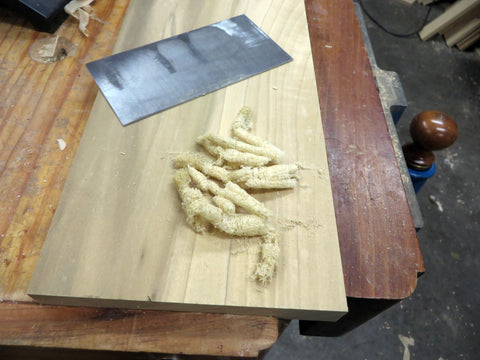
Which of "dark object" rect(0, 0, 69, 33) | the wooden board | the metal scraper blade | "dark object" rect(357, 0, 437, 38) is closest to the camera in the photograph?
the wooden board

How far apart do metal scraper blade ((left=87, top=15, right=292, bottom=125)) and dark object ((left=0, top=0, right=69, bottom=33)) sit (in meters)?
0.34

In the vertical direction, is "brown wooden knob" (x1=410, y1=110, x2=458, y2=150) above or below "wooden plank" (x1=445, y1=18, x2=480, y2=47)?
above

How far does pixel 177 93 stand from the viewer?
98cm

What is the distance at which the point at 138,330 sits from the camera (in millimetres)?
733

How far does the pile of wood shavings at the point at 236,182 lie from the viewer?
73cm

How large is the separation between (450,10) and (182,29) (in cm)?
268

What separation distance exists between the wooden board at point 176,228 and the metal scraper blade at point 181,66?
0.14 ft

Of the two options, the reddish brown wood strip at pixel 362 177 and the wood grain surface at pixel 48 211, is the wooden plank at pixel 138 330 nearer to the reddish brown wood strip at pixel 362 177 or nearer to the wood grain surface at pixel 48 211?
the wood grain surface at pixel 48 211

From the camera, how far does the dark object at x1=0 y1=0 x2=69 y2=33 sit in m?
1.15

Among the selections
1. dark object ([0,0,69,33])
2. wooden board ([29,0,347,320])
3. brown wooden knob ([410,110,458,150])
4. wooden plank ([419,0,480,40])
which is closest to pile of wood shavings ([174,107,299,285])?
wooden board ([29,0,347,320])

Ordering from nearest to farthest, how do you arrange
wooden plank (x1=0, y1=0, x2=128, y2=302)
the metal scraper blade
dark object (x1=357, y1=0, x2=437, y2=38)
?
wooden plank (x1=0, y1=0, x2=128, y2=302) < the metal scraper blade < dark object (x1=357, y1=0, x2=437, y2=38)

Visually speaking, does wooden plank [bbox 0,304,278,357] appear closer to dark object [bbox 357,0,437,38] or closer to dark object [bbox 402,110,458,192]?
dark object [bbox 402,110,458,192]

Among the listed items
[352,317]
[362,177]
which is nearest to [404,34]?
[362,177]

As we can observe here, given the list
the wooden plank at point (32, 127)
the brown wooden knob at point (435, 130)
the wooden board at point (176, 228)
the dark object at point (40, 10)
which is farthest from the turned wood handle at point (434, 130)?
the dark object at point (40, 10)
